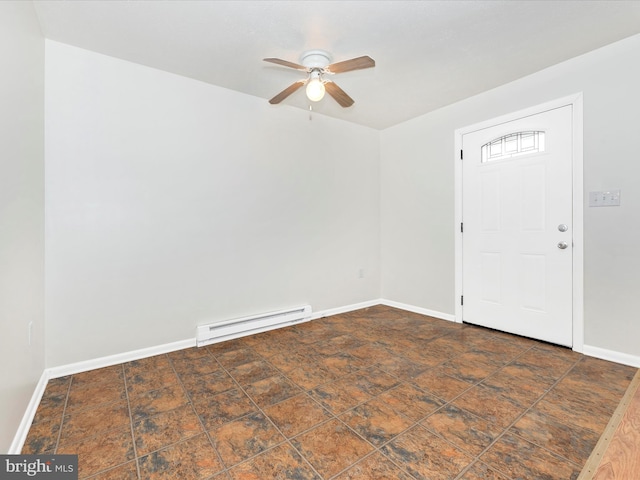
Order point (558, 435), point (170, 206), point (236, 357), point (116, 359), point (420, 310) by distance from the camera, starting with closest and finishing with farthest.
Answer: point (558, 435), point (116, 359), point (236, 357), point (170, 206), point (420, 310)

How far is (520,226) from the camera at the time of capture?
10.1 ft

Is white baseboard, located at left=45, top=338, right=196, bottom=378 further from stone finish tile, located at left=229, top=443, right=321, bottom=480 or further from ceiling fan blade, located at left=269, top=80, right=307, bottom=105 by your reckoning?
ceiling fan blade, located at left=269, top=80, right=307, bottom=105

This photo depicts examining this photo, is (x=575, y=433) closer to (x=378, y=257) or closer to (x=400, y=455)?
(x=400, y=455)

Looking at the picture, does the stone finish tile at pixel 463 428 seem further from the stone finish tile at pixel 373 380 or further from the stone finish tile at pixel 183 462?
the stone finish tile at pixel 183 462

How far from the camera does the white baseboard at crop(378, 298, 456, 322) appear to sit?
3676 millimetres

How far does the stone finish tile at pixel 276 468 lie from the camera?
4.51 feet

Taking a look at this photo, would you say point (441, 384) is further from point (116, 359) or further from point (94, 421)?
point (116, 359)

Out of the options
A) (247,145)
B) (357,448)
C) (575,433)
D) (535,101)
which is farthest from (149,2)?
(575,433)

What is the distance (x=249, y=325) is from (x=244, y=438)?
5.33 ft

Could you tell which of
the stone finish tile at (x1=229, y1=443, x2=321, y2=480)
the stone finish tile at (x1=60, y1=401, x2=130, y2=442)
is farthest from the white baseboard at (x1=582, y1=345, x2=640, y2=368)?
the stone finish tile at (x1=60, y1=401, x2=130, y2=442)

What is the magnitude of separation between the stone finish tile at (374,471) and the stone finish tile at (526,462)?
0.44 metres

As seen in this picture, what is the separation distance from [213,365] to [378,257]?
9.03 ft

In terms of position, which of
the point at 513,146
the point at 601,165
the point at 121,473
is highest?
the point at 513,146

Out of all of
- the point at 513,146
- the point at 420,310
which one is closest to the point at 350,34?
the point at 513,146
